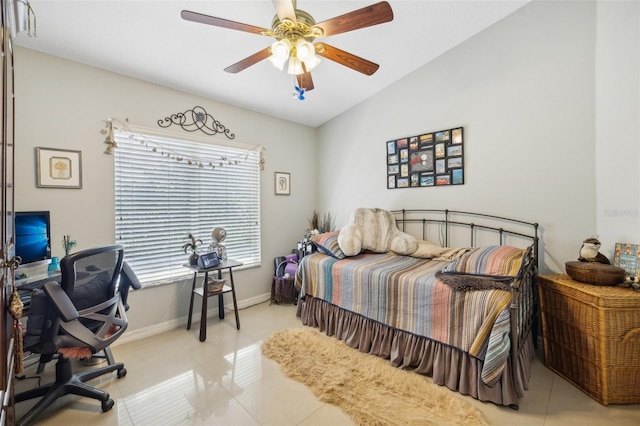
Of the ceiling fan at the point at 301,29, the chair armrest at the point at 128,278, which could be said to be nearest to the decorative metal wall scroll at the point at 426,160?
the ceiling fan at the point at 301,29

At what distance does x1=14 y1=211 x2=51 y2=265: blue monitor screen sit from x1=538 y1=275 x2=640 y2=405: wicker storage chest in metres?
3.64

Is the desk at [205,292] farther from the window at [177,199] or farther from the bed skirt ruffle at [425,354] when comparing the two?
the bed skirt ruffle at [425,354]

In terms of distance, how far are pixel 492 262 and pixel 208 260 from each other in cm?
241

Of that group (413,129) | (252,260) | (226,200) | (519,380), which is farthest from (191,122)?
(519,380)

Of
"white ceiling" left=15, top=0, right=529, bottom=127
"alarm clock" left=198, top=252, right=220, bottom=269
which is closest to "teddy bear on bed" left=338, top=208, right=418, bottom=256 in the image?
"alarm clock" left=198, top=252, right=220, bottom=269

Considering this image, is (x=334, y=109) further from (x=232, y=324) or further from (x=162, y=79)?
(x=232, y=324)

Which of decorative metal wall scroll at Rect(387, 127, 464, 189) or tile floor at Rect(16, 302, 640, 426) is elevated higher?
decorative metal wall scroll at Rect(387, 127, 464, 189)

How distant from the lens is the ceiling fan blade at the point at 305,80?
78.3 inches

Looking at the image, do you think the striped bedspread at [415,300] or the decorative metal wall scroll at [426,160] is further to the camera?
the decorative metal wall scroll at [426,160]

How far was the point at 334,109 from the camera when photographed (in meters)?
3.68

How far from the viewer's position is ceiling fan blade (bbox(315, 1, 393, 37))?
4.59ft

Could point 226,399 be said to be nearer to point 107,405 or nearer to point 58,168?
point 107,405

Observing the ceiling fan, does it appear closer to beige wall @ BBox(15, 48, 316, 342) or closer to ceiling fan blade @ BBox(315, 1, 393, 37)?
ceiling fan blade @ BBox(315, 1, 393, 37)

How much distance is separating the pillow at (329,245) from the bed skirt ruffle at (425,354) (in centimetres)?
49
